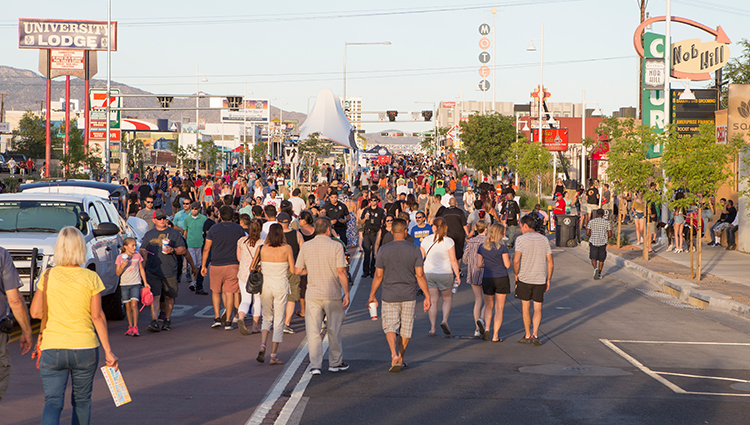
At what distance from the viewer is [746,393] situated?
8406 millimetres

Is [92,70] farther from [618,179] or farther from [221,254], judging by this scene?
[221,254]

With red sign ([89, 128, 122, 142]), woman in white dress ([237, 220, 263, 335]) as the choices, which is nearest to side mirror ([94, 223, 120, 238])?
woman in white dress ([237, 220, 263, 335])

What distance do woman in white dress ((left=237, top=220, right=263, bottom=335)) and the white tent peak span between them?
1197 inches

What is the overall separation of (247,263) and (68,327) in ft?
18.1

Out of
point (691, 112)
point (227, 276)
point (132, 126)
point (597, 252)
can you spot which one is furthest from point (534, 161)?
point (132, 126)

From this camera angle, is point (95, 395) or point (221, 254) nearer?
point (95, 395)

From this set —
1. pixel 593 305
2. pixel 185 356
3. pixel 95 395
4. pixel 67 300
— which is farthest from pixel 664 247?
pixel 67 300

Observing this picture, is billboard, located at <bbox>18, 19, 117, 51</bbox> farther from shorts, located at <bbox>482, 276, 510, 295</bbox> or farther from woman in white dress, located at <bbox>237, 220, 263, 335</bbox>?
shorts, located at <bbox>482, 276, 510, 295</bbox>

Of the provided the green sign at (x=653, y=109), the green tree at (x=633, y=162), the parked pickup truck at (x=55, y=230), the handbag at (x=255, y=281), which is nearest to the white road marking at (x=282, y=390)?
the handbag at (x=255, y=281)

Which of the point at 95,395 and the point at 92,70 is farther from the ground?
the point at 92,70

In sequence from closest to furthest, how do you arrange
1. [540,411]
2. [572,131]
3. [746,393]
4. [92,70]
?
[540,411]
[746,393]
[92,70]
[572,131]

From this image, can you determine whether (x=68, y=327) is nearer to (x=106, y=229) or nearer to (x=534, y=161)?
(x=106, y=229)

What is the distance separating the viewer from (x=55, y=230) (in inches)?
454

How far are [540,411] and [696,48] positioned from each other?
1046 inches
